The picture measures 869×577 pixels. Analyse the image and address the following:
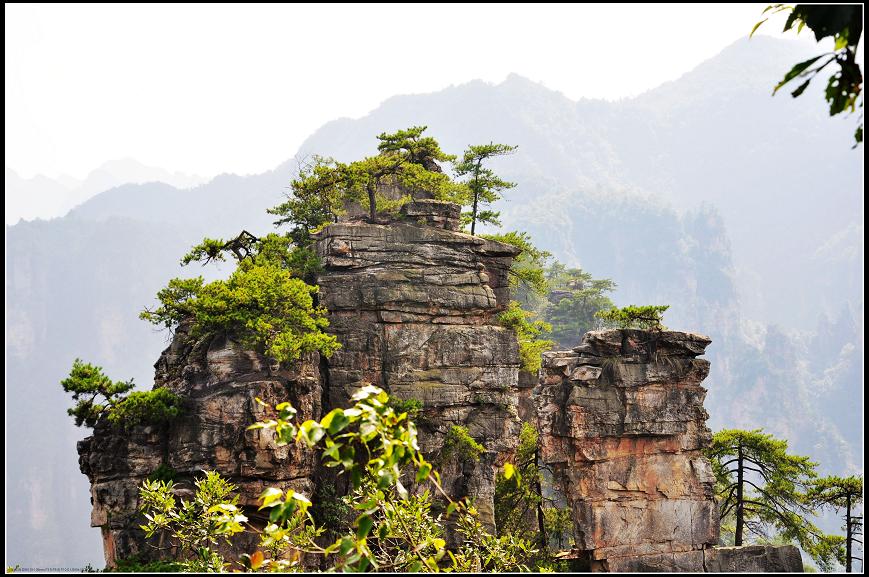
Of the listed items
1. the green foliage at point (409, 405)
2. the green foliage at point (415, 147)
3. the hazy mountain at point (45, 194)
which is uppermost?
the hazy mountain at point (45, 194)

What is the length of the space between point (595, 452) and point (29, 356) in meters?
121

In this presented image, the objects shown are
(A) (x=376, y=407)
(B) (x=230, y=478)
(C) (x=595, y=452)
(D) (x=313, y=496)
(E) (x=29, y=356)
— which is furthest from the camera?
(E) (x=29, y=356)

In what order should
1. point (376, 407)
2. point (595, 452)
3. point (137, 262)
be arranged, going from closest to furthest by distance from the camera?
point (376, 407), point (595, 452), point (137, 262)

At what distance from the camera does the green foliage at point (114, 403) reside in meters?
20.9

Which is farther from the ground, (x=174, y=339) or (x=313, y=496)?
(x=174, y=339)

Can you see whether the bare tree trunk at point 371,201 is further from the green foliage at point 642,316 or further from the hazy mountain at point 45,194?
the hazy mountain at point 45,194

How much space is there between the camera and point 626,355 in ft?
84.2

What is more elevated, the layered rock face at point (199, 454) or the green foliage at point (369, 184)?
the green foliage at point (369, 184)

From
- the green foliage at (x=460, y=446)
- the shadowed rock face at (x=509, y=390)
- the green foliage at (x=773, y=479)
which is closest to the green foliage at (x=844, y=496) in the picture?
the green foliage at (x=773, y=479)

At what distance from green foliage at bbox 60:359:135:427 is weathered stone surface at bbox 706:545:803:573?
18143mm

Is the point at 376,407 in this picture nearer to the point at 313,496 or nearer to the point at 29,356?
the point at 313,496

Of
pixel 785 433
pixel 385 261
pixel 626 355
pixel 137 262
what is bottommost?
pixel 785 433

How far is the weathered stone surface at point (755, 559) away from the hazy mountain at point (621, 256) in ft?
291

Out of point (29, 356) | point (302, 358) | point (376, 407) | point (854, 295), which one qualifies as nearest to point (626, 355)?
point (302, 358)
